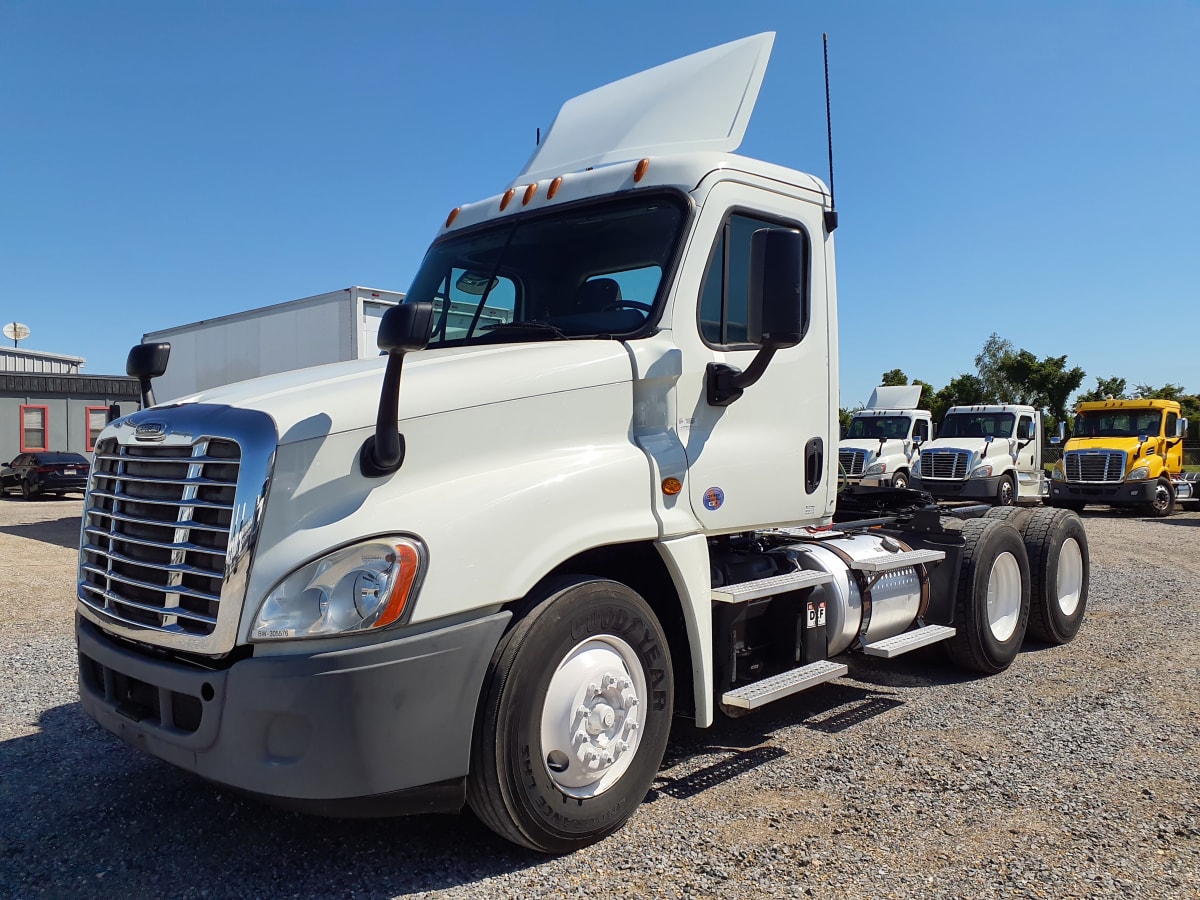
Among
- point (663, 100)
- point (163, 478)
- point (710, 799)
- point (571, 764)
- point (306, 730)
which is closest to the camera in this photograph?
point (306, 730)

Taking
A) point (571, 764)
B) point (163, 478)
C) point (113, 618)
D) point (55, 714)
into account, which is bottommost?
point (55, 714)

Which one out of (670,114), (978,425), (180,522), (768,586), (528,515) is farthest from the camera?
(978,425)

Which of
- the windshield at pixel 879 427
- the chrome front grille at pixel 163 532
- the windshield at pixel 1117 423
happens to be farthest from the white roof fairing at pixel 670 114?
the windshield at pixel 1117 423

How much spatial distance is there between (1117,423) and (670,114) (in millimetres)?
21583

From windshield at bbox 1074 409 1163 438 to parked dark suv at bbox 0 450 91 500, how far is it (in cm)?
2697

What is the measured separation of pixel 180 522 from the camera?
10.3 feet

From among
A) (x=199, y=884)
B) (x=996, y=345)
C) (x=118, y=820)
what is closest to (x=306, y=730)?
(x=199, y=884)

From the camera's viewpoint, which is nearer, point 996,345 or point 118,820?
point 118,820

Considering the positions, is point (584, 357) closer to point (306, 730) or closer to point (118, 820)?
point (306, 730)

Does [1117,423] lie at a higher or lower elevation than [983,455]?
higher

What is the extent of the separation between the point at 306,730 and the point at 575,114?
3.96 metres

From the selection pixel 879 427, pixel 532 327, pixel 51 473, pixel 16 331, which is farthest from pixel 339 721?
pixel 16 331

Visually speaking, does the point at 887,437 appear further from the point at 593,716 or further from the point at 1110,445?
the point at 593,716

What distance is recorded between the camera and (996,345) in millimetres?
59062
